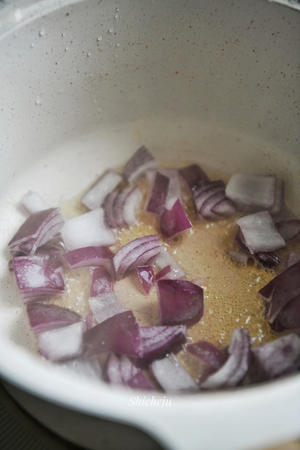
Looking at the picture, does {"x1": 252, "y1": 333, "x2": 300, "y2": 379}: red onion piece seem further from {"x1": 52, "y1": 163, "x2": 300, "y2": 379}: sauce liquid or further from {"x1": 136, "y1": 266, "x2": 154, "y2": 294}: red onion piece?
{"x1": 136, "y1": 266, "x2": 154, "y2": 294}: red onion piece

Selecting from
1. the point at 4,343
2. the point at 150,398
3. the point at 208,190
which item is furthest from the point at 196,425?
the point at 208,190

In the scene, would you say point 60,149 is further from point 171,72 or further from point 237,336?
point 237,336

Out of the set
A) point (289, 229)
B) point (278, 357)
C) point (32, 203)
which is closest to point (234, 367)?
point (278, 357)

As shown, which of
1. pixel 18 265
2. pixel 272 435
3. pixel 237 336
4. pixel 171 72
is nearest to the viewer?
pixel 272 435

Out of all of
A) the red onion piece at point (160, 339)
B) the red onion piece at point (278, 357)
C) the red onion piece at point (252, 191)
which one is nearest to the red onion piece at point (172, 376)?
the red onion piece at point (160, 339)

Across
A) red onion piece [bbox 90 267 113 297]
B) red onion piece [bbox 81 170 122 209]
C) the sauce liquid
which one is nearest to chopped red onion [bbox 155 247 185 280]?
the sauce liquid
